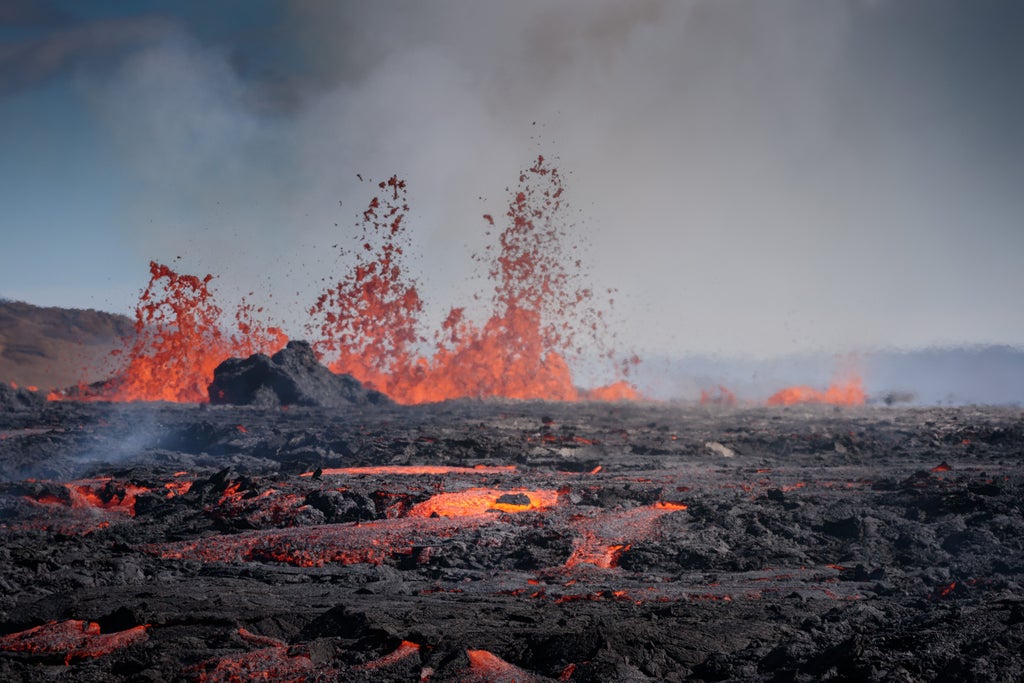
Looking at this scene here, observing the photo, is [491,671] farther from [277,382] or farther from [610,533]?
[277,382]

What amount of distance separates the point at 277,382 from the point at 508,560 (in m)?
25.7

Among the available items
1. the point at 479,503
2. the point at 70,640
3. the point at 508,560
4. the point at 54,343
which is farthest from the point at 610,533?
the point at 54,343

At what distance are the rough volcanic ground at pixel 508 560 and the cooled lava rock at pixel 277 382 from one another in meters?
11.4

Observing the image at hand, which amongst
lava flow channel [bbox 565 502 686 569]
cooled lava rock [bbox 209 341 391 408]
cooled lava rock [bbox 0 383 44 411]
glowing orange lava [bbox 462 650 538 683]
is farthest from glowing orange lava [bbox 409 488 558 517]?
cooled lava rock [bbox 0 383 44 411]

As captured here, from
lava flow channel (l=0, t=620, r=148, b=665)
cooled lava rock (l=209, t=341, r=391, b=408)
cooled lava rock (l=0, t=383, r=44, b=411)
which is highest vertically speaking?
cooled lava rock (l=209, t=341, r=391, b=408)

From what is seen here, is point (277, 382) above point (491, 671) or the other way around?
above

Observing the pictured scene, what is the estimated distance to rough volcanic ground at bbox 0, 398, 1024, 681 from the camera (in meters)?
8.04

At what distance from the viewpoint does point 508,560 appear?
12898mm

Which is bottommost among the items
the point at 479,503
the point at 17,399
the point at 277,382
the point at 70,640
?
the point at 70,640

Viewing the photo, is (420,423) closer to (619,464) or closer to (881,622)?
(619,464)

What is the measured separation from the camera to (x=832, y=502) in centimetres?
1559

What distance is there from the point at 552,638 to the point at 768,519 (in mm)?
7433

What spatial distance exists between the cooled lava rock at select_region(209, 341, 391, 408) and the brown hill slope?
3249cm

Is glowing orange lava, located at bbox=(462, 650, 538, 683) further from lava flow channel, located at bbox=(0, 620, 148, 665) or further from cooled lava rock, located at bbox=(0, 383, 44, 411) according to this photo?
cooled lava rock, located at bbox=(0, 383, 44, 411)
